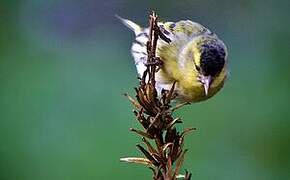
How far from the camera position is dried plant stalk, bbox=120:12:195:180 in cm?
66

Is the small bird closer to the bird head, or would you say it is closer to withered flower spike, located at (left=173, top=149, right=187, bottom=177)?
the bird head

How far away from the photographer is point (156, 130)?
2.25ft

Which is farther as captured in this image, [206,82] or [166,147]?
[206,82]

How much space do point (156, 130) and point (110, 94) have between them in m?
1.79

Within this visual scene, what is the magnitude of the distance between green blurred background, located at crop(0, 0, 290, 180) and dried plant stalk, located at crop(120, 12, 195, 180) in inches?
53.2

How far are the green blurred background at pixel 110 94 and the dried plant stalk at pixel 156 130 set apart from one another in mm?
1351

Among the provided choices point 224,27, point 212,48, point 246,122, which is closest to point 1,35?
point 224,27

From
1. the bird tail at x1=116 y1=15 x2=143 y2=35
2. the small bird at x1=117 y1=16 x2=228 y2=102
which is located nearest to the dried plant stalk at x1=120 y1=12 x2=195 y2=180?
the small bird at x1=117 y1=16 x2=228 y2=102

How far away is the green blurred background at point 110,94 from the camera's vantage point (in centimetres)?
219

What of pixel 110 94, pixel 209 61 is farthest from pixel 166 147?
pixel 110 94

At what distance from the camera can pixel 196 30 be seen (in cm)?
163

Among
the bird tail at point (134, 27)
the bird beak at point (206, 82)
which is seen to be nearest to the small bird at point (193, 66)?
the bird beak at point (206, 82)

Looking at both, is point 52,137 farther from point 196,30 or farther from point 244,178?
point 196,30

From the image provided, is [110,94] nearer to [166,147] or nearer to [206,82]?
[206,82]
